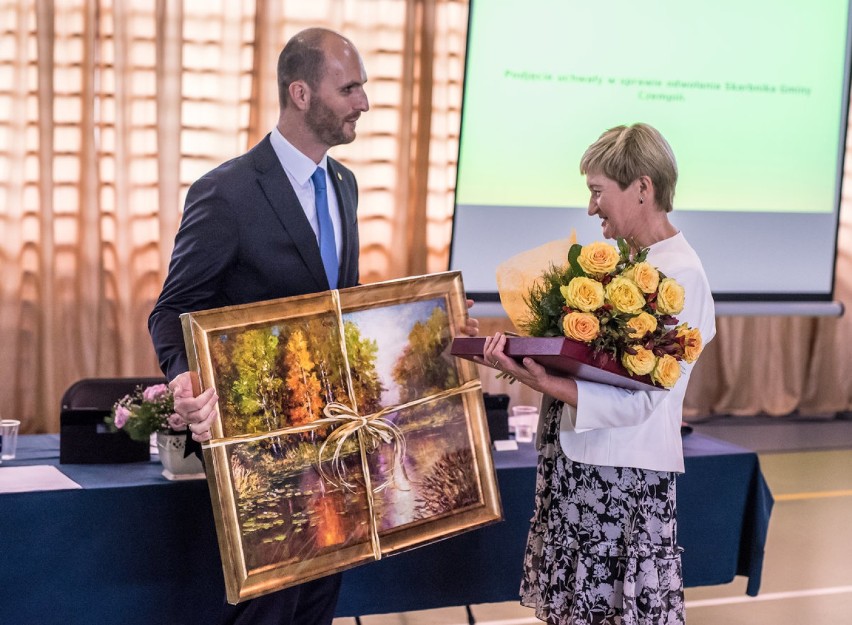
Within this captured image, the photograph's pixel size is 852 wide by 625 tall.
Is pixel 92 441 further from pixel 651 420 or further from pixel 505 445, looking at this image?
pixel 651 420

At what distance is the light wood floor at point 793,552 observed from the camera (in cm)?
415

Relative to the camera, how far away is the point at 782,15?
619 cm

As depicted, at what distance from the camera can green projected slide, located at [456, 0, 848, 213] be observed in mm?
5738

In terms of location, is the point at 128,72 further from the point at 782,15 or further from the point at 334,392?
the point at 334,392

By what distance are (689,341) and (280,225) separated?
102 centimetres

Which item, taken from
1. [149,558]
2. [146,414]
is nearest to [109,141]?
[146,414]

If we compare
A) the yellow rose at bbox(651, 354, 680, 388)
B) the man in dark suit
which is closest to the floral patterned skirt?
the yellow rose at bbox(651, 354, 680, 388)

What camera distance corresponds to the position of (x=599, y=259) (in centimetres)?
220

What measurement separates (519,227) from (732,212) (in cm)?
142

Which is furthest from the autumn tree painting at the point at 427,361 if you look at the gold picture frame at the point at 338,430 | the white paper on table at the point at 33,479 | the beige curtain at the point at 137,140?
the beige curtain at the point at 137,140

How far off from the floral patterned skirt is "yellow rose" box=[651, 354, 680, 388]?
35cm

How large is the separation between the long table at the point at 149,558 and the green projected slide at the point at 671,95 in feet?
8.64

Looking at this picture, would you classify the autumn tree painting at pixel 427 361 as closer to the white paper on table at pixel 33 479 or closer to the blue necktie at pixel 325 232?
the blue necktie at pixel 325 232

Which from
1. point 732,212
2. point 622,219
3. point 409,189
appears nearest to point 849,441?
point 732,212
